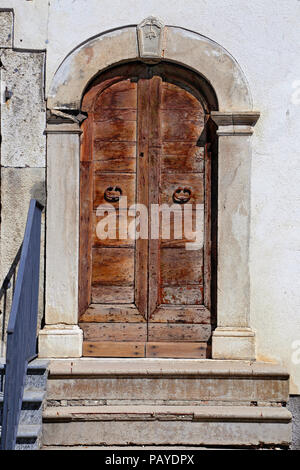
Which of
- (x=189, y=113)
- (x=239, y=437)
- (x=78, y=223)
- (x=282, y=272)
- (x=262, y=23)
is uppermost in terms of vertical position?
(x=262, y=23)

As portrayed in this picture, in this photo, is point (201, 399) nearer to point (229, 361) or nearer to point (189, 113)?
point (229, 361)

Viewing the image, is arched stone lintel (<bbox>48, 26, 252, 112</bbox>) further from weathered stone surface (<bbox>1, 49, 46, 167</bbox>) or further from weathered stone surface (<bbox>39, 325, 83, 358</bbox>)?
weathered stone surface (<bbox>39, 325, 83, 358</bbox>)

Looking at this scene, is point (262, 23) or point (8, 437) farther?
point (262, 23)

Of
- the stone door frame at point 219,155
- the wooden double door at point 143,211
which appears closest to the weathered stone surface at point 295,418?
the stone door frame at point 219,155

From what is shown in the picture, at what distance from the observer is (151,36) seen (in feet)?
16.1

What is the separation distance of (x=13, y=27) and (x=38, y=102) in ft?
2.06

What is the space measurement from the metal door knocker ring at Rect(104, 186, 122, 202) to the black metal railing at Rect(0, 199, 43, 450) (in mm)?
532

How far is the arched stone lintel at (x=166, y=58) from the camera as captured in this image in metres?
4.91

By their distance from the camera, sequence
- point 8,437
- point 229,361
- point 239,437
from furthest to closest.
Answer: point 229,361, point 239,437, point 8,437

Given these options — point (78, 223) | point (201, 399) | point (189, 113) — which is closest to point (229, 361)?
point (201, 399)

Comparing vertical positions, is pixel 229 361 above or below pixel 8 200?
below

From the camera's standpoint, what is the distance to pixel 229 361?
475 centimetres

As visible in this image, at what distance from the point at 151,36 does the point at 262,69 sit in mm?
910

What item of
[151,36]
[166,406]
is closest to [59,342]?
[166,406]
